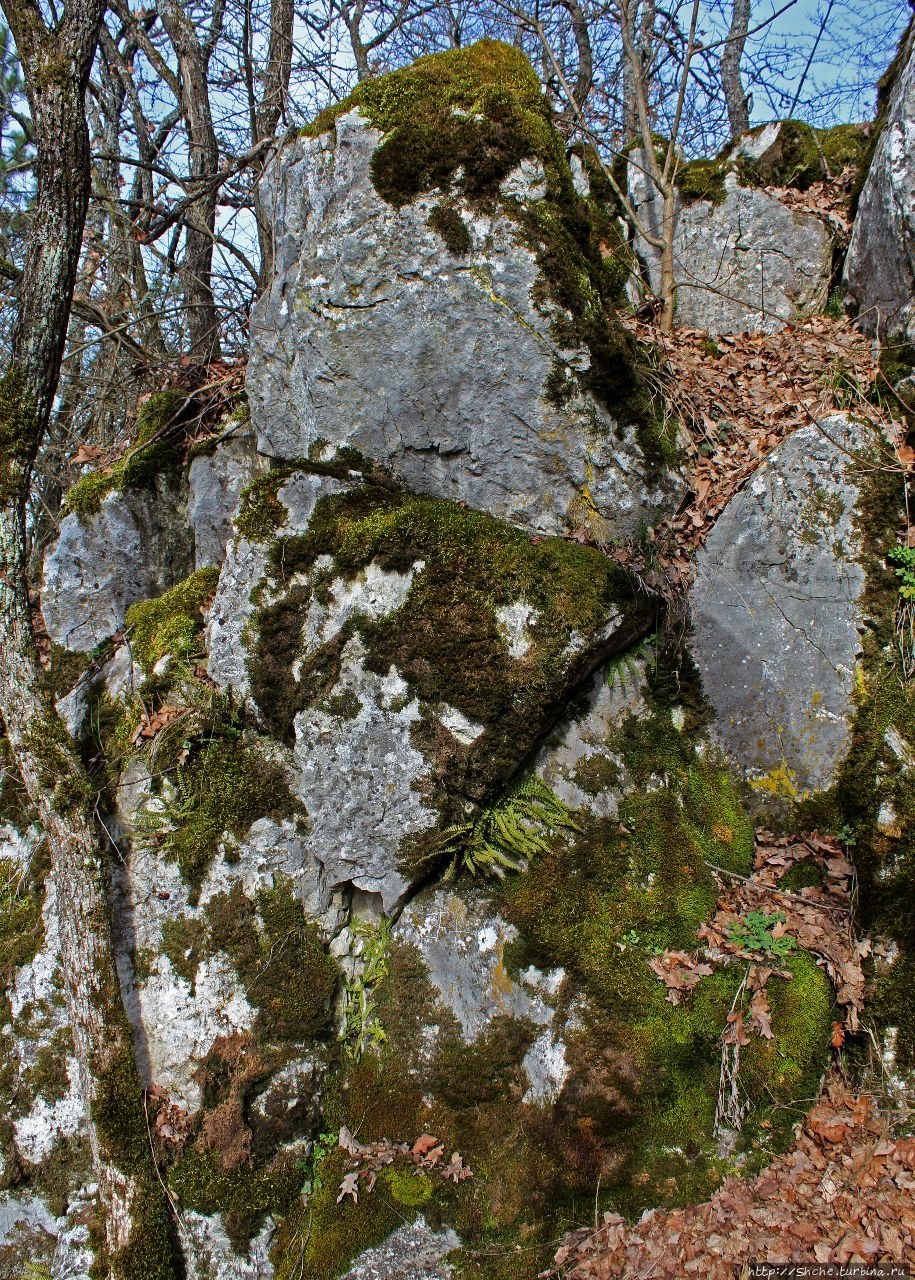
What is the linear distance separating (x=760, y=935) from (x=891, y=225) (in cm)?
493

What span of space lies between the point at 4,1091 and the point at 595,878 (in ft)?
13.2

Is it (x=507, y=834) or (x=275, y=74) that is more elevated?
(x=275, y=74)

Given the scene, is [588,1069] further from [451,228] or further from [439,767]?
[451,228]

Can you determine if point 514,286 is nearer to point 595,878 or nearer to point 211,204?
point 595,878

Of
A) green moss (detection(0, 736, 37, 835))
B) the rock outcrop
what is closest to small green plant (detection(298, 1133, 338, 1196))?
the rock outcrop

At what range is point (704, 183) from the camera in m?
6.27

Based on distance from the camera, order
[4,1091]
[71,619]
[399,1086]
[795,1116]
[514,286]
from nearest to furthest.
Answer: [795,1116], [399,1086], [4,1091], [514,286], [71,619]

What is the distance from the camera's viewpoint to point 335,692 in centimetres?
446

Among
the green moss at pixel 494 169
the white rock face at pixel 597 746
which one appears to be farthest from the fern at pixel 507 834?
the green moss at pixel 494 169

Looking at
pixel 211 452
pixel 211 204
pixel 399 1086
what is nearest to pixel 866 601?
pixel 399 1086

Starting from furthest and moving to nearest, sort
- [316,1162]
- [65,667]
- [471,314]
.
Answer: [65,667] → [471,314] → [316,1162]

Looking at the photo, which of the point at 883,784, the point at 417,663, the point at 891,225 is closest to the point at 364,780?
the point at 417,663

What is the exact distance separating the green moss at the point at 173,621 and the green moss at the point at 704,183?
5401mm

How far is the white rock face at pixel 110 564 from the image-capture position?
19.3 feet
